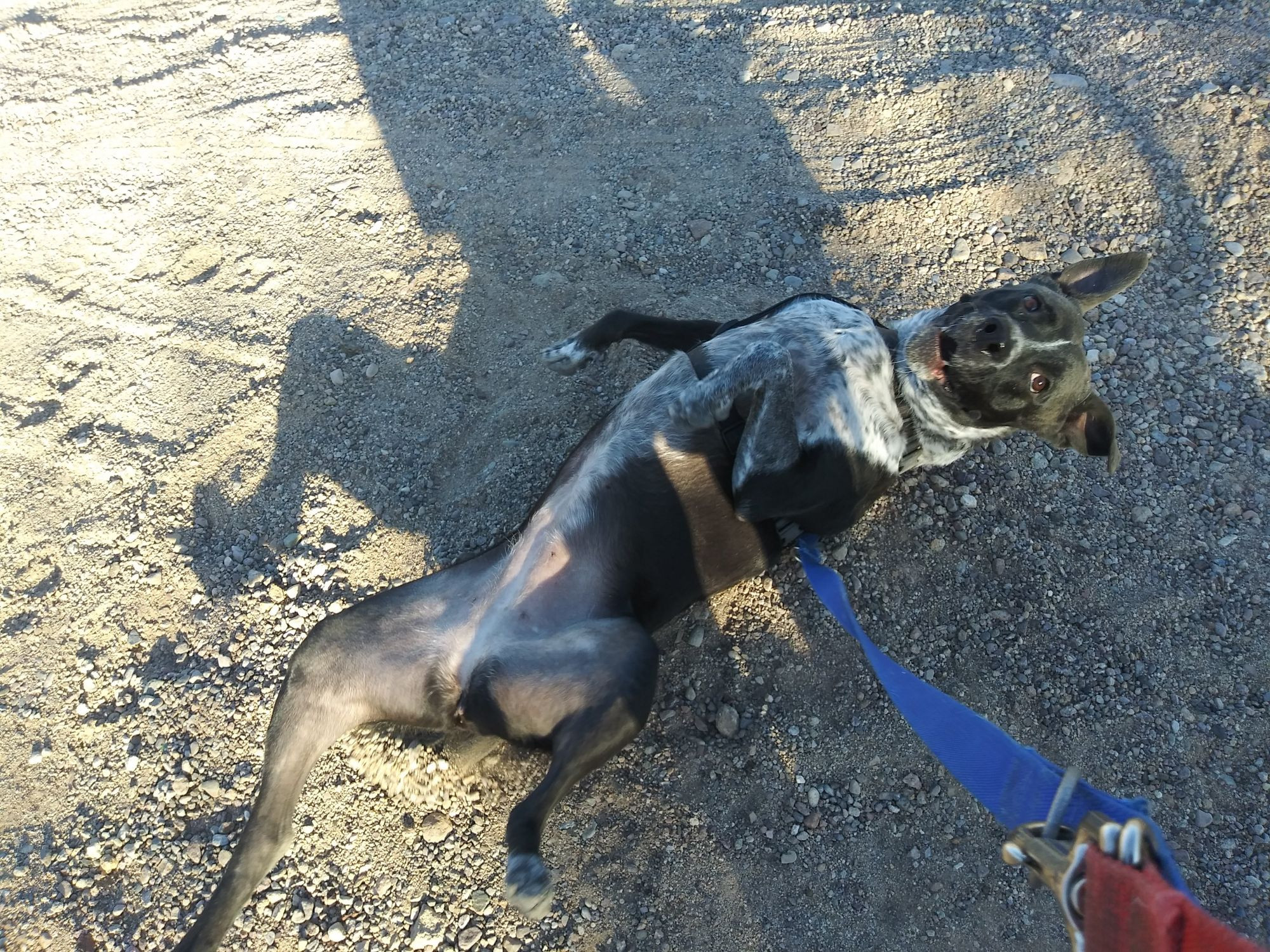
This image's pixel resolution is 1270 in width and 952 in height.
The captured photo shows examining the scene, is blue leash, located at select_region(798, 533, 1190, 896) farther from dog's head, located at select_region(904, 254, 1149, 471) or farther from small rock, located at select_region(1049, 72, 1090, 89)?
small rock, located at select_region(1049, 72, 1090, 89)

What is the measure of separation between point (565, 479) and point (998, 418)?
1.66 m

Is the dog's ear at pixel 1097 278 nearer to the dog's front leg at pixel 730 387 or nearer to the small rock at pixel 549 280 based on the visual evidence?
the dog's front leg at pixel 730 387

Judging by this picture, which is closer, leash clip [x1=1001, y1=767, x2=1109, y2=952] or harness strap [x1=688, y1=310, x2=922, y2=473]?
leash clip [x1=1001, y1=767, x2=1109, y2=952]

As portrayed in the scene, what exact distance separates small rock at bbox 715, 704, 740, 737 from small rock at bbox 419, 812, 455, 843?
40.5 inches

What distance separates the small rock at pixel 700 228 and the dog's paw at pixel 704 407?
1501 mm

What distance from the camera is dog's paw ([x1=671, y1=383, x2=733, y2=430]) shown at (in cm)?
308

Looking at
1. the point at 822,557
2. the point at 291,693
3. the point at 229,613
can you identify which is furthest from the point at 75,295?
the point at 822,557

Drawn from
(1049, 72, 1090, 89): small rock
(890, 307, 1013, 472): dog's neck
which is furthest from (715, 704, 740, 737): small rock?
(1049, 72, 1090, 89): small rock

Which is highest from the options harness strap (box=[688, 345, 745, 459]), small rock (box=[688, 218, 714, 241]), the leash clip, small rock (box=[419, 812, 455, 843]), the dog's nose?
small rock (box=[688, 218, 714, 241])

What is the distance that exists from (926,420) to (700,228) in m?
1.69

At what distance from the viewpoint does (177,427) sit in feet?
12.9

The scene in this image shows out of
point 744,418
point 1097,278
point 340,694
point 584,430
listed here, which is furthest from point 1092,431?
point 340,694

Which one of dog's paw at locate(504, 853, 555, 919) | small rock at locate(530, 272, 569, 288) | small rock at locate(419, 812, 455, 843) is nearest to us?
dog's paw at locate(504, 853, 555, 919)

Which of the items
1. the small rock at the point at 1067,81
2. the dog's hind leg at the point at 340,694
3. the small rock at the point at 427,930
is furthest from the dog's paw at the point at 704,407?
the small rock at the point at 1067,81
